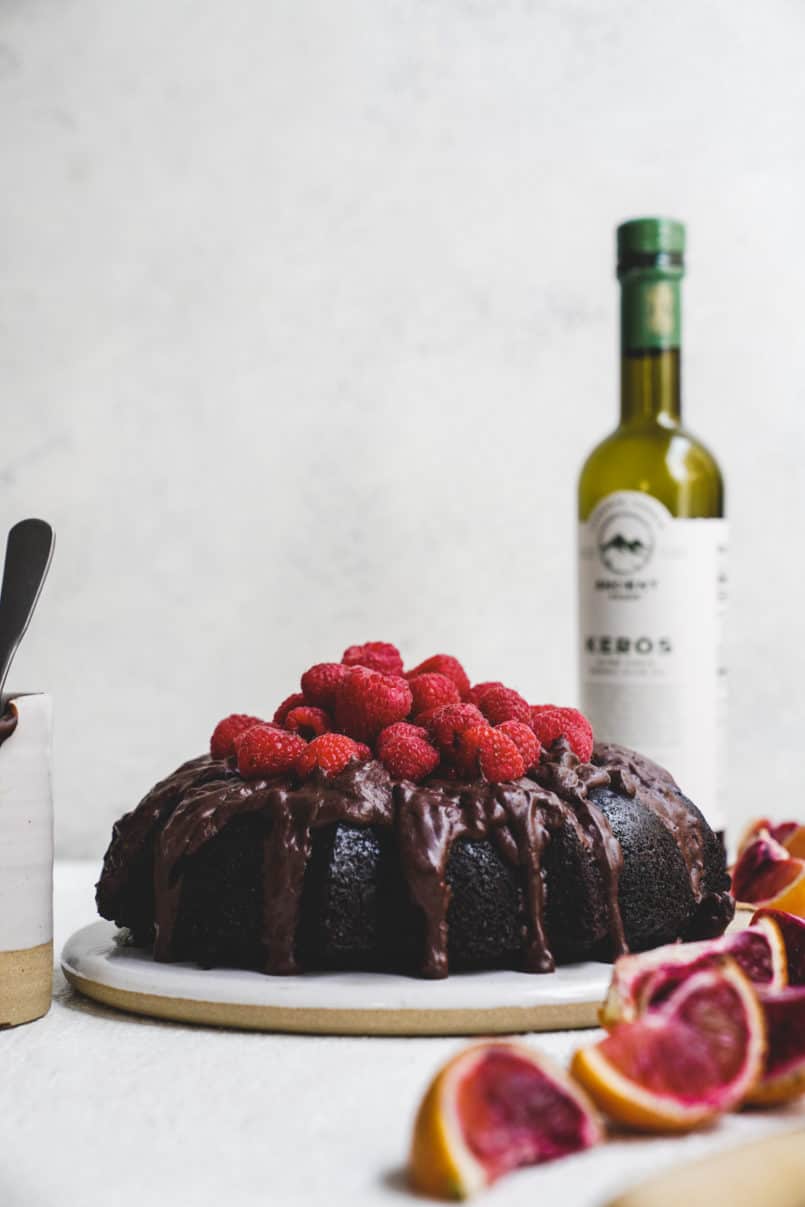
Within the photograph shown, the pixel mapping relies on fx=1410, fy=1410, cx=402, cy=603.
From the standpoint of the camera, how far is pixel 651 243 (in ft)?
6.98

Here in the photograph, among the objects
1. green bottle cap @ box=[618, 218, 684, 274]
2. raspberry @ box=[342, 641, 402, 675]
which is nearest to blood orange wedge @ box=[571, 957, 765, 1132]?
raspberry @ box=[342, 641, 402, 675]

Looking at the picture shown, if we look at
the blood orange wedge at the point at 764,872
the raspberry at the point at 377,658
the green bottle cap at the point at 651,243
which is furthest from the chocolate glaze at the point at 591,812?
the green bottle cap at the point at 651,243

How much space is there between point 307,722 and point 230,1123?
54cm

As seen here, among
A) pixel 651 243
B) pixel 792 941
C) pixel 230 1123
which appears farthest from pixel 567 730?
A: pixel 651 243

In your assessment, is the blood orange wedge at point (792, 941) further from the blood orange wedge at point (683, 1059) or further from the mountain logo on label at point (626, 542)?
the mountain logo on label at point (626, 542)

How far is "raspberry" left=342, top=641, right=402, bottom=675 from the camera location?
5.24 feet

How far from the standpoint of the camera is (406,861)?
53.0 inches

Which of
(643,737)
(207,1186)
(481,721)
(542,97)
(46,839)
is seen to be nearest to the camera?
(207,1186)

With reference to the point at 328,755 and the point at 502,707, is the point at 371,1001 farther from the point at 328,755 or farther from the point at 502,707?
the point at 502,707

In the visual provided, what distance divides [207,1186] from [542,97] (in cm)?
245

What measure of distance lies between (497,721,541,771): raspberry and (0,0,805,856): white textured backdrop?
4.74 ft

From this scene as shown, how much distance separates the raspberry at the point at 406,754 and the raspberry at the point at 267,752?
91mm

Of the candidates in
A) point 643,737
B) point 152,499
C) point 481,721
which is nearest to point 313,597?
point 152,499

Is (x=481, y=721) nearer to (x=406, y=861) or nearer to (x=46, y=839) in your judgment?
(x=406, y=861)
